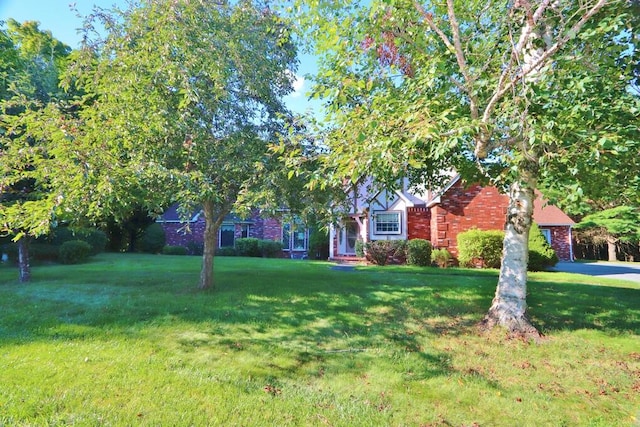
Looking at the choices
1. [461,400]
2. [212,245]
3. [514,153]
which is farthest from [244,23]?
[461,400]

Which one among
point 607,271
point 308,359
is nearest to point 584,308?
point 308,359

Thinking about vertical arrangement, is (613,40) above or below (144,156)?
above

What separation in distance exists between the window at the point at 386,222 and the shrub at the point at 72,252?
15.1 m

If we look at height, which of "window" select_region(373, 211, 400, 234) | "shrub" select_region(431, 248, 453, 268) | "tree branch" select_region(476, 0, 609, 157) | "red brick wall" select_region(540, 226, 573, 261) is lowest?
"shrub" select_region(431, 248, 453, 268)

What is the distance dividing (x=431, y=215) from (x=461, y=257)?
3656 mm

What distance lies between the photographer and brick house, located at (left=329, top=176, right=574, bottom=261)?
19.1 metres

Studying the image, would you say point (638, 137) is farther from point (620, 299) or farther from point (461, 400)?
point (620, 299)

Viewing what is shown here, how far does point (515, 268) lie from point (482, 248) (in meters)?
10.6

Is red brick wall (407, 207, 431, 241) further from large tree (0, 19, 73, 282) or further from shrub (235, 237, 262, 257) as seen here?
large tree (0, 19, 73, 282)

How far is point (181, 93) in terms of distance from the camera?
7.50 metres

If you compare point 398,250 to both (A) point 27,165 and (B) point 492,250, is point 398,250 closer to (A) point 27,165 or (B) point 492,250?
(B) point 492,250

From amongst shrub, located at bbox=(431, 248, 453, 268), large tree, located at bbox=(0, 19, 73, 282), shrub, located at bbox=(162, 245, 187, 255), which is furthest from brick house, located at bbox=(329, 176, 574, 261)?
large tree, located at bbox=(0, 19, 73, 282)

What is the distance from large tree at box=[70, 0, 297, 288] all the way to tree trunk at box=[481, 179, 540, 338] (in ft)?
17.1

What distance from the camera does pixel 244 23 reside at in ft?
28.2
